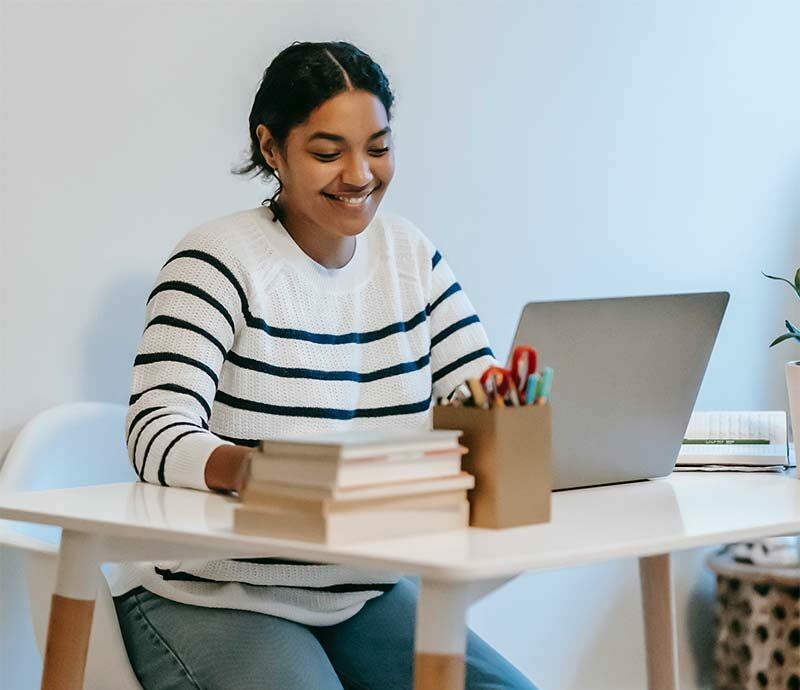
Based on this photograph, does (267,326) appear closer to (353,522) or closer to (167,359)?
(167,359)

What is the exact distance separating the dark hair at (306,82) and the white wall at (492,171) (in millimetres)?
369

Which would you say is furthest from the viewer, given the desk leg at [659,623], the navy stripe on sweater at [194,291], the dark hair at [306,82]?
the desk leg at [659,623]

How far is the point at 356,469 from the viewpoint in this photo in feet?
3.72

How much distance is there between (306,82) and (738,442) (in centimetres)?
73

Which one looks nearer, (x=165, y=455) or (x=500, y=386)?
(x=500, y=386)

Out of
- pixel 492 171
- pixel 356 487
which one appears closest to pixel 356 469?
pixel 356 487

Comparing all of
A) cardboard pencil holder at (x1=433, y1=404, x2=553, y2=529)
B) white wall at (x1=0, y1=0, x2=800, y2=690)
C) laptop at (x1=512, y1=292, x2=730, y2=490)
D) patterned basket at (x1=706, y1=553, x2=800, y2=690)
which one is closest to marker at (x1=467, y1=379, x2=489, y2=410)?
cardboard pencil holder at (x1=433, y1=404, x2=553, y2=529)

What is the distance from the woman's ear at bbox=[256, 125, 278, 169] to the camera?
175 centimetres

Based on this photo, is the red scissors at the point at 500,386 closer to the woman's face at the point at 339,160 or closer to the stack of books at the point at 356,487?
the stack of books at the point at 356,487

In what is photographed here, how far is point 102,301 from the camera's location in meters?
2.01

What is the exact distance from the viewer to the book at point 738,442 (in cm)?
171

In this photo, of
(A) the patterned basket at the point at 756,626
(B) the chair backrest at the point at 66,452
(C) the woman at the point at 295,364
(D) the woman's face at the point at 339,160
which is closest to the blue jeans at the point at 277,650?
(C) the woman at the point at 295,364

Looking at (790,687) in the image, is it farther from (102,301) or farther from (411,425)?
(102,301)

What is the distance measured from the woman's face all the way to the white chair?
0.47 metres
